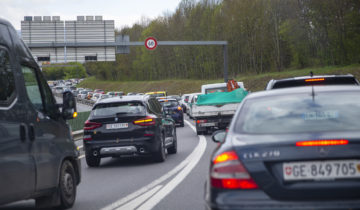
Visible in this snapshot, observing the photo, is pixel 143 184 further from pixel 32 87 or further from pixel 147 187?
pixel 32 87

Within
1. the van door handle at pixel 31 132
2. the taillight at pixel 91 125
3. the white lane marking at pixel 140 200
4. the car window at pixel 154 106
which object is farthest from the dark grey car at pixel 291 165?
the car window at pixel 154 106

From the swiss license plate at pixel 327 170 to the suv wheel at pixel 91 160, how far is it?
1001 cm

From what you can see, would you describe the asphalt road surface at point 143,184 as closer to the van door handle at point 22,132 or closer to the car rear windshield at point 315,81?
the van door handle at point 22,132

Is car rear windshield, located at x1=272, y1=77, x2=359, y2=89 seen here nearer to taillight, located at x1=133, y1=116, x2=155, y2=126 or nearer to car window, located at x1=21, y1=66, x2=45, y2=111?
car window, located at x1=21, y1=66, x2=45, y2=111

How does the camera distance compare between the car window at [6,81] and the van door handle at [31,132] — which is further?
the van door handle at [31,132]

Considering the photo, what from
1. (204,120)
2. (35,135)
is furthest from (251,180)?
(204,120)

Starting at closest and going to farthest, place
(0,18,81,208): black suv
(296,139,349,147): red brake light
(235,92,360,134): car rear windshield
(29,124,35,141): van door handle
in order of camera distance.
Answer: (296,139,349,147): red brake light → (235,92,360,134): car rear windshield → (0,18,81,208): black suv → (29,124,35,141): van door handle

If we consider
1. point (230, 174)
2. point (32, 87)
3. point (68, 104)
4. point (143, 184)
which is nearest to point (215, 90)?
point (143, 184)

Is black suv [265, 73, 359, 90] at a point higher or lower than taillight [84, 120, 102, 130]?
higher

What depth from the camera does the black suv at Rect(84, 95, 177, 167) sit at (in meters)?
14.0

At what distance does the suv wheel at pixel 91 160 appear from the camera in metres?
14.2

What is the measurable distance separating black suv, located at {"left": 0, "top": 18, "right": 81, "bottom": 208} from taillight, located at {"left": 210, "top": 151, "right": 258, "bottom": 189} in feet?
7.61

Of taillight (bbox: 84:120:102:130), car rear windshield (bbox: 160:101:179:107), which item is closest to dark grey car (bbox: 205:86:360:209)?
taillight (bbox: 84:120:102:130)

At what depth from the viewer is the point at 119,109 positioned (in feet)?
46.3
